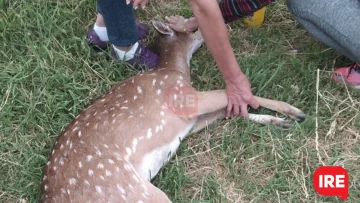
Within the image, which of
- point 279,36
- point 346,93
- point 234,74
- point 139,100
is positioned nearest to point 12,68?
point 139,100

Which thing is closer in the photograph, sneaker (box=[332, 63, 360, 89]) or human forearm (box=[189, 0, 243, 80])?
human forearm (box=[189, 0, 243, 80])

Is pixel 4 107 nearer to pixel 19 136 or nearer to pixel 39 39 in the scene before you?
pixel 19 136

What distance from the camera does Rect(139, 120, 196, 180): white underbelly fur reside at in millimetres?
2943

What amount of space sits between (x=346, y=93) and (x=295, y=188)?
2.66 feet

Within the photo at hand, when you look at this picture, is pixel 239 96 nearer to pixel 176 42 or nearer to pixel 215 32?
pixel 215 32

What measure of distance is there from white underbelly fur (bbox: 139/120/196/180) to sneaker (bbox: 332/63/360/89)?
105 cm

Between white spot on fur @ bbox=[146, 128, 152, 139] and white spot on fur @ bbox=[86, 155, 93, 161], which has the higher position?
white spot on fur @ bbox=[86, 155, 93, 161]

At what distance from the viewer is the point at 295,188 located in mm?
2953

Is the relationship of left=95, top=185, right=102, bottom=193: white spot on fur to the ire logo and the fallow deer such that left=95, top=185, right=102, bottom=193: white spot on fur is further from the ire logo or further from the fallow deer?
the ire logo

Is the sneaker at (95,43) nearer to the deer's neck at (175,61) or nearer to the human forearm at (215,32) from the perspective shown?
the deer's neck at (175,61)

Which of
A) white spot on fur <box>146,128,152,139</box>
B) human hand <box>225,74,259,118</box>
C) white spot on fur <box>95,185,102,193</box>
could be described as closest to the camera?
white spot on fur <box>95,185,102,193</box>

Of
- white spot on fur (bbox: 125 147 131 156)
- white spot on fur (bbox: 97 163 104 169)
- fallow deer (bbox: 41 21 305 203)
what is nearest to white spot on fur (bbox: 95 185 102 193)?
fallow deer (bbox: 41 21 305 203)

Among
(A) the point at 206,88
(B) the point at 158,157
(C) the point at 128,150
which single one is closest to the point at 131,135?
(C) the point at 128,150

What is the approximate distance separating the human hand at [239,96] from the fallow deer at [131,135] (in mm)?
49
